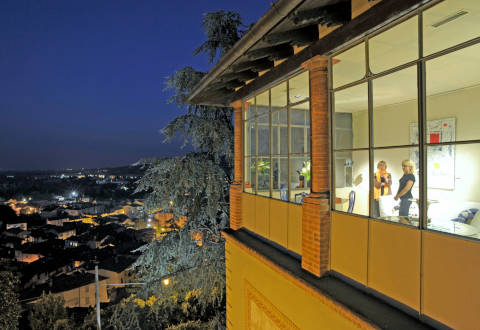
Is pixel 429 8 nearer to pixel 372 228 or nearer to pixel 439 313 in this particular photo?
pixel 372 228

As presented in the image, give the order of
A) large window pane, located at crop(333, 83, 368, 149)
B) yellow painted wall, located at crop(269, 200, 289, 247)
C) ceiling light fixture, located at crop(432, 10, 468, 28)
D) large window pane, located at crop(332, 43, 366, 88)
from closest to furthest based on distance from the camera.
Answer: ceiling light fixture, located at crop(432, 10, 468, 28) → large window pane, located at crop(332, 43, 366, 88) → yellow painted wall, located at crop(269, 200, 289, 247) → large window pane, located at crop(333, 83, 368, 149)

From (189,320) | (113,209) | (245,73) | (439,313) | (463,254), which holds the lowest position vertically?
(113,209)

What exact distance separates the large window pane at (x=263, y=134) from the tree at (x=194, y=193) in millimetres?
3557

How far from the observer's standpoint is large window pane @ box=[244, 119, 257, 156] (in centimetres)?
585

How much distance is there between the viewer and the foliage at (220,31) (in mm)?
9531

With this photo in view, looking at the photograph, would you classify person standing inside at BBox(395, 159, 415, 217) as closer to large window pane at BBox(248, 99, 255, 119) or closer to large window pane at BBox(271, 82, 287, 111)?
large window pane at BBox(271, 82, 287, 111)

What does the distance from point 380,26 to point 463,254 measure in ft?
7.66

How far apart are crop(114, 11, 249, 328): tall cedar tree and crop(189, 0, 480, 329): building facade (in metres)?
2.71

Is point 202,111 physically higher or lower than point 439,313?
higher

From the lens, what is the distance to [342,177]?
5.55m

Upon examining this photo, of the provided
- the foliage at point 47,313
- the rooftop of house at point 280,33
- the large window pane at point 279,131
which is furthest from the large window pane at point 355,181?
the foliage at point 47,313

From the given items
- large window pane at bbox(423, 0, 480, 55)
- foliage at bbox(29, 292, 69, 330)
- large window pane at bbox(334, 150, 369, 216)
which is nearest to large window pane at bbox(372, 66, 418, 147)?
large window pane at bbox(334, 150, 369, 216)

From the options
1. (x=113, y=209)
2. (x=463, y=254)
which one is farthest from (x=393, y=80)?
(x=113, y=209)

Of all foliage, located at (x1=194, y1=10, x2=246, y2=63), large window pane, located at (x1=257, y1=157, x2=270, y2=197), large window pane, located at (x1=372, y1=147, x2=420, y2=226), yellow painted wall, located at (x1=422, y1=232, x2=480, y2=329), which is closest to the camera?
yellow painted wall, located at (x1=422, y1=232, x2=480, y2=329)
